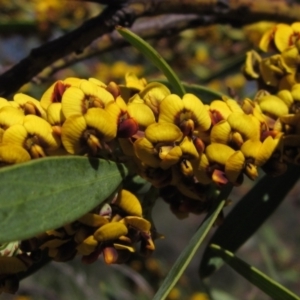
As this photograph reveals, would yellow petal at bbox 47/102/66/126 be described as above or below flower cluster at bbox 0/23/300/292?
above

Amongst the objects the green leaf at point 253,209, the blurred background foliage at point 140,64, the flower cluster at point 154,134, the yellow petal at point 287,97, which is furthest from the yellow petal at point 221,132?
the blurred background foliage at point 140,64

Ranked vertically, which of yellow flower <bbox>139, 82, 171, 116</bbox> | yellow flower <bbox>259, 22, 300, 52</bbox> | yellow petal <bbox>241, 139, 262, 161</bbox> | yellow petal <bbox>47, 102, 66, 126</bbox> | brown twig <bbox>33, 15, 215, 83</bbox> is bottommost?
brown twig <bbox>33, 15, 215, 83</bbox>

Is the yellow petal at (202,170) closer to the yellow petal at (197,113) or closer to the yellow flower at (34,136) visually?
the yellow petal at (197,113)

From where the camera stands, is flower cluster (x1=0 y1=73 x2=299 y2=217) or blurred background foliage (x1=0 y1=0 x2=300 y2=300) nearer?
flower cluster (x1=0 y1=73 x2=299 y2=217)

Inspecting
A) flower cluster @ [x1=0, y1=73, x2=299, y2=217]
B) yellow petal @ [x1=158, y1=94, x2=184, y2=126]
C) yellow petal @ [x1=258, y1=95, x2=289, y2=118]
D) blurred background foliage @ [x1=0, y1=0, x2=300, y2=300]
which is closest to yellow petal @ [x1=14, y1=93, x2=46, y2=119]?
flower cluster @ [x1=0, y1=73, x2=299, y2=217]

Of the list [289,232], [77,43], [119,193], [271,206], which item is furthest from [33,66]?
[289,232]

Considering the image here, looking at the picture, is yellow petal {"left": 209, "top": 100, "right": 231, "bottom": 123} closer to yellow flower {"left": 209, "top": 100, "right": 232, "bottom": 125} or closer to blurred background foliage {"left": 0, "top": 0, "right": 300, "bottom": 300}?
yellow flower {"left": 209, "top": 100, "right": 232, "bottom": 125}
